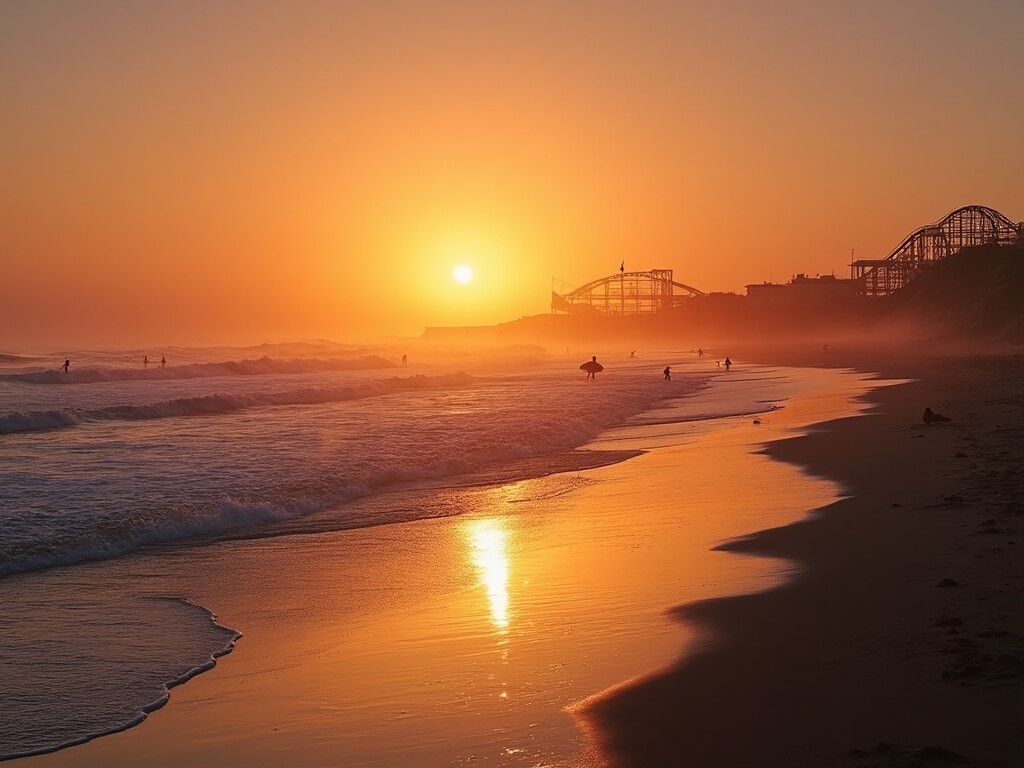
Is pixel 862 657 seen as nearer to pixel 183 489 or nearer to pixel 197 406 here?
pixel 183 489

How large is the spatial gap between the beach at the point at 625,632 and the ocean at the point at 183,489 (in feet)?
1.18

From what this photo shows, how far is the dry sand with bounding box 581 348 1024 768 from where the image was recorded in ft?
18.1

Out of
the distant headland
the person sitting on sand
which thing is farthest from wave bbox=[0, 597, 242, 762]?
the distant headland

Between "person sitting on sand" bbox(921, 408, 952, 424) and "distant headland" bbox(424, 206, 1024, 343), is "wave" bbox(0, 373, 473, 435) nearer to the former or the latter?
"person sitting on sand" bbox(921, 408, 952, 424)

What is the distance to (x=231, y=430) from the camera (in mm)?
28609

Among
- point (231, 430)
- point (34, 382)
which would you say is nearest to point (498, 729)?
point (231, 430)

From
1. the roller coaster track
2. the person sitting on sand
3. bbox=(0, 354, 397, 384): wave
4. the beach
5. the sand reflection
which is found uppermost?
the roller coaster track

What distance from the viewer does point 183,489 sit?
1673cm

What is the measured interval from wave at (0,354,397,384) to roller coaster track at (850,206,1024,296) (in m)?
89.6

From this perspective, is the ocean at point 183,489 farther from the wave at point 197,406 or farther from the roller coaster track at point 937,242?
the roller coaster track at point 937,242

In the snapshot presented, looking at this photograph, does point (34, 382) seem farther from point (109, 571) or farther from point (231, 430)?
point (109, 571)

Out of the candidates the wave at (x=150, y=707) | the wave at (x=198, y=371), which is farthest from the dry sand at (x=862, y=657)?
the wave at (x=198, y=371)

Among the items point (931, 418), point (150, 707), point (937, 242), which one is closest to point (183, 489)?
point (150, 707)

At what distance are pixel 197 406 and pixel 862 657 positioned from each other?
115 ft
